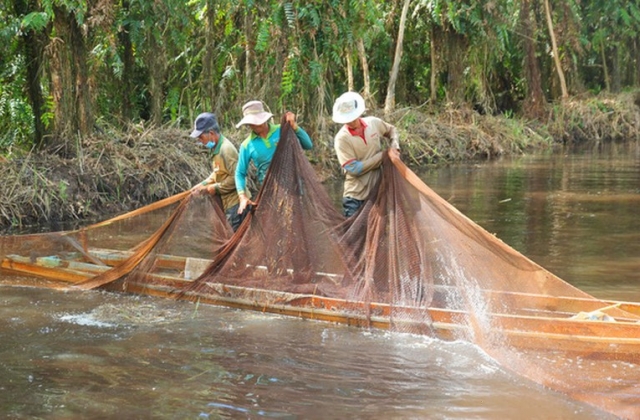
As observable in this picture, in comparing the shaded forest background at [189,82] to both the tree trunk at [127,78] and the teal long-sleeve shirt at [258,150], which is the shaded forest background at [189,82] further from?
the teal long-sleeve shirt at [258,150]

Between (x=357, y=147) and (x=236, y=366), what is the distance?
221cm

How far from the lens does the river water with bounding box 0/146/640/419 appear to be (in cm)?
553

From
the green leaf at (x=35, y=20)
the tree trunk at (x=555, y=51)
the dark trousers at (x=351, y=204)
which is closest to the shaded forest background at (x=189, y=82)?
the green leaf at (x=35, y=20)

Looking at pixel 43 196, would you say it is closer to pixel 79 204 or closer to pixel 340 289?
pixel 79 204

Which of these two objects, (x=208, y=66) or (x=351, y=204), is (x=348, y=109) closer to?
(x=351, y=204)

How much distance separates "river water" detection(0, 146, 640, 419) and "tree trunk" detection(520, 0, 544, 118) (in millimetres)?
16570

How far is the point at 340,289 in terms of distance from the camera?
7289 mm

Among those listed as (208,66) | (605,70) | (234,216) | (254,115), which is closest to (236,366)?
(234,216)

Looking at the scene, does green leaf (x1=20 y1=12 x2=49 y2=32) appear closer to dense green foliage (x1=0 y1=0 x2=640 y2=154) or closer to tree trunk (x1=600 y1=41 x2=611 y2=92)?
dense green foliage (x1=0 y1=0 x2=640 y2=154)

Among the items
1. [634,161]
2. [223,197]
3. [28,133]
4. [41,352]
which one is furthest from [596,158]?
[41,352]

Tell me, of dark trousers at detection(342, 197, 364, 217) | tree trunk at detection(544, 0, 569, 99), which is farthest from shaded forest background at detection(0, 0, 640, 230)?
dark trousers at detection(342, 197, 364, 217)

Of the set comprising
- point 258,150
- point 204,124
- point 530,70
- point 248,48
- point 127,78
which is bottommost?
point 258,150

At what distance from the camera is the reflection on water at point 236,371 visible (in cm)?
552

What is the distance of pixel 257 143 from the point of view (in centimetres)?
789
